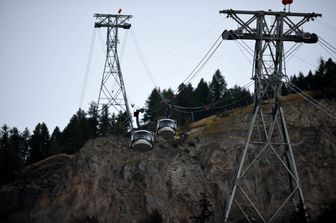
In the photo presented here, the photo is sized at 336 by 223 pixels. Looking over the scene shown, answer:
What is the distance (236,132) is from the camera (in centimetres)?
6275

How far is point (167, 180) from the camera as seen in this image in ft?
189

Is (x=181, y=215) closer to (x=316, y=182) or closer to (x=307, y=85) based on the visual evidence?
(x=316, y=182)

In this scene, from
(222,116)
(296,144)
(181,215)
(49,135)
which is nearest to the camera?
(181,215)

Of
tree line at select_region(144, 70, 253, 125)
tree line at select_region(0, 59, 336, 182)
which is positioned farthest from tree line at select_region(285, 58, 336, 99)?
tree line at select_region(144, 70, 253, 125)

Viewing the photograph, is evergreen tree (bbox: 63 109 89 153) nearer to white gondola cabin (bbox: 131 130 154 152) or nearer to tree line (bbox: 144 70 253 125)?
tree line (bbox: 144 70 253 125)

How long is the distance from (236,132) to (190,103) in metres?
35.3

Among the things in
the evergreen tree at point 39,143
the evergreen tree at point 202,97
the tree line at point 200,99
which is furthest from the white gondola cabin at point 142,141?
the evergreen tree at point 202,97

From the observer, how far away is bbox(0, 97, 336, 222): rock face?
182 ft

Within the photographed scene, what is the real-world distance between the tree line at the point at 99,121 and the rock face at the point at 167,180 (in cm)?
752

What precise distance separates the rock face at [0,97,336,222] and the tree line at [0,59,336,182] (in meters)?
7.52

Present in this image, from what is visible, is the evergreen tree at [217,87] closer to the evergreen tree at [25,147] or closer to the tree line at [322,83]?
the tree line at [322,83]

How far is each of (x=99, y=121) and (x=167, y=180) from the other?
107 feet

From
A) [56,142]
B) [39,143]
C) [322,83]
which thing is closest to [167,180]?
[322,83]

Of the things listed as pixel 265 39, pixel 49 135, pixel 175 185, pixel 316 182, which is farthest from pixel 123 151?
pixel 49 135
